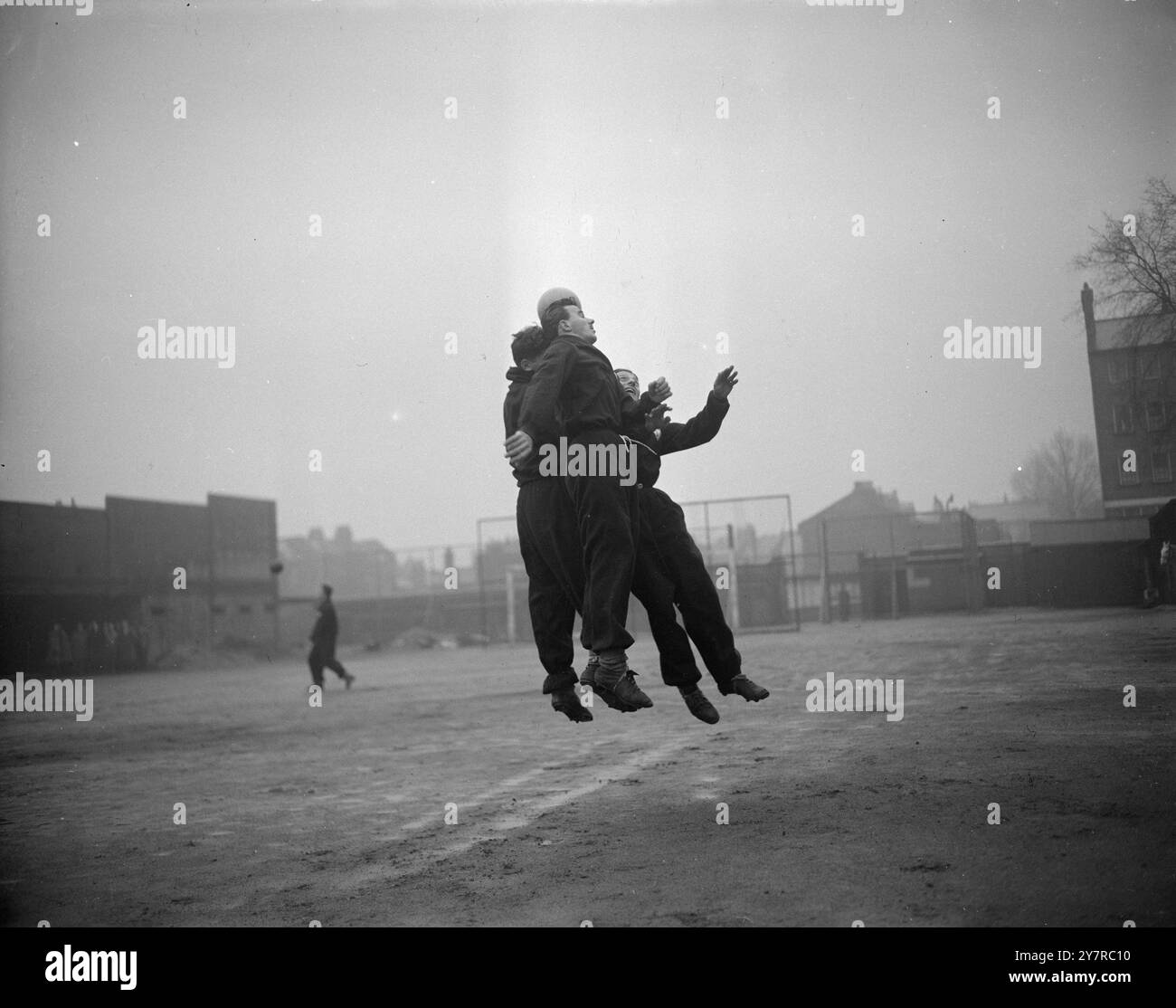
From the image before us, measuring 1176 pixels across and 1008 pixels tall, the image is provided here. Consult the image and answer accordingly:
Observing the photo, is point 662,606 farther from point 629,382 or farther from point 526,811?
point 526,811

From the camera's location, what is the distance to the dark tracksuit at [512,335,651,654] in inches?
162

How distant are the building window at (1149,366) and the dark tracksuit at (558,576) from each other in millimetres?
4366

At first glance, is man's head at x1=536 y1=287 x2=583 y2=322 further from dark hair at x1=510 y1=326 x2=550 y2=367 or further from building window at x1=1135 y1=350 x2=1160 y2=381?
building window at x1=1135 y1=350 x2=1160 y2=381

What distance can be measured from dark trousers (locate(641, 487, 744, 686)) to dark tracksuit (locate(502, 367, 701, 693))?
0.16ft

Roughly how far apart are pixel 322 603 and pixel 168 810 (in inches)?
374

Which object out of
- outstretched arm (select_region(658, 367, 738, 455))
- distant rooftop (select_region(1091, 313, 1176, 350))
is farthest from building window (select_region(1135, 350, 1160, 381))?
outstretched arm (select_region(658, 367, 738, 455))

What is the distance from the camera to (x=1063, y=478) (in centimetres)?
729

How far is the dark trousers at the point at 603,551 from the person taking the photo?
4121mm

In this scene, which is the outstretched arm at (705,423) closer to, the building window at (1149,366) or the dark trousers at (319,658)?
the building window at (1149,366)

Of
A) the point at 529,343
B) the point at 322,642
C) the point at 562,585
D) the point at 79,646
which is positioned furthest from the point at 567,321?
the point at 79,646

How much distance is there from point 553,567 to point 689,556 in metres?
0.64

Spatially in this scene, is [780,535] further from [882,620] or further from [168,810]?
[168,810]

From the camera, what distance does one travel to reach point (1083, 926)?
5.91 meters

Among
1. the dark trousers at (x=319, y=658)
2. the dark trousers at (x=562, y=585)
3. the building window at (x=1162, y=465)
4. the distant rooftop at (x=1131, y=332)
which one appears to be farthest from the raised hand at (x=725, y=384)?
the dark trousers at (x=319, y=658)
